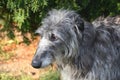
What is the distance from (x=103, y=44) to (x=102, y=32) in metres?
0.15

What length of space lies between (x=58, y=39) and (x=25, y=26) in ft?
9.32

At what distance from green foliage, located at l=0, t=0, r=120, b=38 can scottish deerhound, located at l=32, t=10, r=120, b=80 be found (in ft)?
5.45

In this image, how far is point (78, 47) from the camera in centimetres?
473

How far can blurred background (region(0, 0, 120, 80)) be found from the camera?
673 centimetres

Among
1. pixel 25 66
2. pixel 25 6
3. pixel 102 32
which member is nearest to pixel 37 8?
pixel 25 6

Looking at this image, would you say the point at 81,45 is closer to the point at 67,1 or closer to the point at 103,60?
the point at 103,60

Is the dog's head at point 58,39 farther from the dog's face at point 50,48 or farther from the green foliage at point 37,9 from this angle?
the green foliage at point 37,9

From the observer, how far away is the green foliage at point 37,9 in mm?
6824

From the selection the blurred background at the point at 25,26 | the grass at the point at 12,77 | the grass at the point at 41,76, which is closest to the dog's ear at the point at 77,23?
the blurred background at the point at 25,26

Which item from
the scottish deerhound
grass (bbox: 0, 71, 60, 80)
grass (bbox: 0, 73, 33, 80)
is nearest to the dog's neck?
the scottish deerhound

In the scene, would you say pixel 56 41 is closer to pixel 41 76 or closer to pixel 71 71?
pixel 71 71

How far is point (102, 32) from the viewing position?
199 inches

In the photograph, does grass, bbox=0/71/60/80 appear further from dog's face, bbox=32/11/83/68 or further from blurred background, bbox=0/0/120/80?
dog's face, bbox=32/11/83/68

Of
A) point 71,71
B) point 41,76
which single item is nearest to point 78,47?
point 71,71
